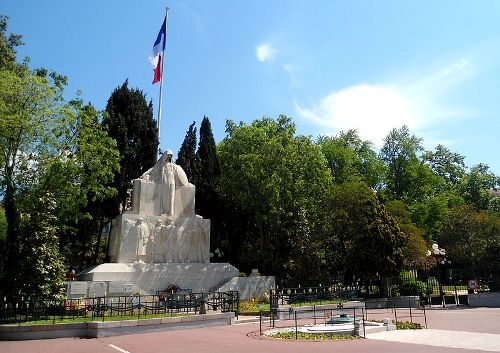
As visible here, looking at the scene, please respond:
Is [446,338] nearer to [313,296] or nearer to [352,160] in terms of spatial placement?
[313,296]

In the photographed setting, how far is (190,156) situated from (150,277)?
1552 centimetres

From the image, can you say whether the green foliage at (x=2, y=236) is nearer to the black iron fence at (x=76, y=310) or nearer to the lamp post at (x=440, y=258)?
the black iron fence at (x=76, y=310)

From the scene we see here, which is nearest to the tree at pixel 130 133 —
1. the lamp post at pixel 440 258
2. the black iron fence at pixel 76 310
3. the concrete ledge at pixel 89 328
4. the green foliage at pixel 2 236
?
the green foliage at pixel 2 236

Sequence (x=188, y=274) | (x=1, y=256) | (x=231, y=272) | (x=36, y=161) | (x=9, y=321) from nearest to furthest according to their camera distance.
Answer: (x=9, y=321), (x=1, y=256), (x=36, y=161), (x=188, y=274), (x=231, y=272)

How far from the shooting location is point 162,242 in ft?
89.6

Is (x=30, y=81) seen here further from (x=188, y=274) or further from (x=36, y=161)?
(x=188, y=274)

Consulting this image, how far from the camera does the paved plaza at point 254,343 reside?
12023 mm

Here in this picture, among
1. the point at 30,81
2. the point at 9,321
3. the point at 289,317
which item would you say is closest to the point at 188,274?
the point at 289,317

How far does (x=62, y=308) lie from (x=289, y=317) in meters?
10.1

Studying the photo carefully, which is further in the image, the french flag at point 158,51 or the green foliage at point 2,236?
the french flag at point 158,51

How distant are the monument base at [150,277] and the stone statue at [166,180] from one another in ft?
12.9

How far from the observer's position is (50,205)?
1912 cm

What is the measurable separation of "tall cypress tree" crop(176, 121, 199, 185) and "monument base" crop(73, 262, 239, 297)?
1117 cm

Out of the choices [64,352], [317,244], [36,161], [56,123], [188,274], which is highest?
[56,123]
